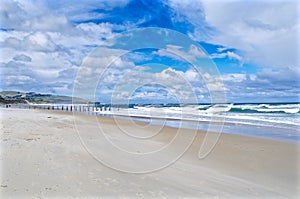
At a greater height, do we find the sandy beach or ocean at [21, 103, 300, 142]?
ocean at [21, 103, 300, 142]

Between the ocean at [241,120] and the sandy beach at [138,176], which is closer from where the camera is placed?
the sandy beach at [138,176]

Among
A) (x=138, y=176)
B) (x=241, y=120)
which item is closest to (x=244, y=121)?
(x=241, y=120)

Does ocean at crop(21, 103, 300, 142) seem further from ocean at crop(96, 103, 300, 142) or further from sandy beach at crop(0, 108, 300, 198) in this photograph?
sandy beach at crop(0, 108, 300, 198)

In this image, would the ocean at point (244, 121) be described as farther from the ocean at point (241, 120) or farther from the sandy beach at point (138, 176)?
the sandy beach at point (138, 176)

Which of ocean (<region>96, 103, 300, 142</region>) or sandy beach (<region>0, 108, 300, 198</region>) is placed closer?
sandy beach (<region>0, 108, 300, 198</region>)

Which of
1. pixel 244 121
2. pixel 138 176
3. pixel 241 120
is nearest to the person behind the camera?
pixel 138 176

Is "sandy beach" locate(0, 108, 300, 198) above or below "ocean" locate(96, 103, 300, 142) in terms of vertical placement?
below

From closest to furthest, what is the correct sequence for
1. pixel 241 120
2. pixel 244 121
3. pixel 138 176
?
pixel 138 176, pixel 244 121, pixel 241 120

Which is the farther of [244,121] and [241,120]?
[241,120]

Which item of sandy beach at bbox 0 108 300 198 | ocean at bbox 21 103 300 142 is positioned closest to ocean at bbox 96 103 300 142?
ocean at bbox 21 103 300 142

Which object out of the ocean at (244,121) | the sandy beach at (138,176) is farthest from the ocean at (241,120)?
the sandy beach at (138,176)

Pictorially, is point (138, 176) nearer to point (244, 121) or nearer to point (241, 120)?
point (244, 121)

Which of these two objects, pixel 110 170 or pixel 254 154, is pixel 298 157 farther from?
pixel 110 170

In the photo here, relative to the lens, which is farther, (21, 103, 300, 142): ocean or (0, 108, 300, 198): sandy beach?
(21, 103, 300, 142): ocean
